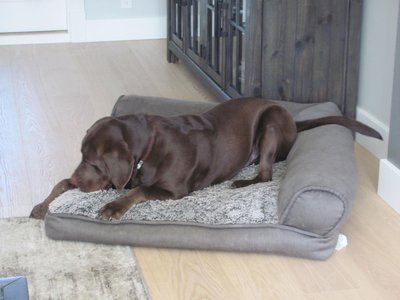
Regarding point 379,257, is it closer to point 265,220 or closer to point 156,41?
point 265,220

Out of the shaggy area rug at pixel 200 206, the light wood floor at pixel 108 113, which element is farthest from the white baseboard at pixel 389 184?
the shaggy area rug at pixel 200 206

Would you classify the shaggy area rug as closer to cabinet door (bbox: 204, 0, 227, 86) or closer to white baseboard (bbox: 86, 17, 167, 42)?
cabinet door (bbox: 204, 0, 227, 86)

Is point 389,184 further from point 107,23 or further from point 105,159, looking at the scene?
point 107,23

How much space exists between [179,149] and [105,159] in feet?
1.04

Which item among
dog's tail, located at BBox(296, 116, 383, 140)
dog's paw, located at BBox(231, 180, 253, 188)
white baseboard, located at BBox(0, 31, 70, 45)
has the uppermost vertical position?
dog's tail, located at BBox(296, 116, 383, 140)

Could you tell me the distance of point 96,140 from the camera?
268 cm

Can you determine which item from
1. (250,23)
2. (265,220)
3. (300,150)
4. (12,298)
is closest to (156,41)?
(250,23)

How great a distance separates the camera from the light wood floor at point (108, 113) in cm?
254

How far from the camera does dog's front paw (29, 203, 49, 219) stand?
9.74 ft

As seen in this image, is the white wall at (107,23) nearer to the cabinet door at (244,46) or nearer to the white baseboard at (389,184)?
the cabinet door at (244,46)

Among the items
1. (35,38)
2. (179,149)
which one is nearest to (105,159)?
(179,149)

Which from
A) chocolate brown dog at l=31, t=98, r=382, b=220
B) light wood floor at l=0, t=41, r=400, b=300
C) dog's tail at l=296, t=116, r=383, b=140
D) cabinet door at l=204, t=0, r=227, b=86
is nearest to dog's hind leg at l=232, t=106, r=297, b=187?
chocolate brown dog at l=31, t=98, r=382, b=220

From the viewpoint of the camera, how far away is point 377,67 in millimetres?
3703

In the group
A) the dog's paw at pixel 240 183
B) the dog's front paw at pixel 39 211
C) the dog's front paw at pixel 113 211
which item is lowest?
the dog's front paw at pixel 39 211
